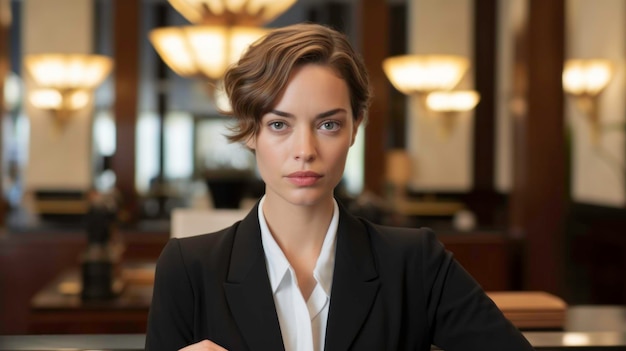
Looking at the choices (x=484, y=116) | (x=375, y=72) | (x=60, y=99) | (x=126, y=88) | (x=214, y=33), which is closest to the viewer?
(x=214, y=33)

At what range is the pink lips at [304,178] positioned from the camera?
1.27 m

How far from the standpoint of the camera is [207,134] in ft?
57.7

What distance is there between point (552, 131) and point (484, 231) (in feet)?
3.03

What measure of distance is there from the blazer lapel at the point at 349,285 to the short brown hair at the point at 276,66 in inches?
8.3

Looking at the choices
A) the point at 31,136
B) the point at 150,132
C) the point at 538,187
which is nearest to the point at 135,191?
the point at 538,187

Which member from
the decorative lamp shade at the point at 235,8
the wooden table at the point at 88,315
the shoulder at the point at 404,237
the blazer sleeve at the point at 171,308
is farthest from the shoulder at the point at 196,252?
the decorative lamp shade at the point at 235,8

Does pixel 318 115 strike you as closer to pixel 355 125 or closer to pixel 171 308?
pixel 355 125

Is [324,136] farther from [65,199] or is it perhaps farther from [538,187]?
[65,199]

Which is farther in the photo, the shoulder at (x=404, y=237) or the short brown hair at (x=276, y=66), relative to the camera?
the shoulder at (x=404, y=237)

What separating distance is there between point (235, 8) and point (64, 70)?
367cm

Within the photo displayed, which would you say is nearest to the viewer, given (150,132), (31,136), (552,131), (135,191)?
(552,131)

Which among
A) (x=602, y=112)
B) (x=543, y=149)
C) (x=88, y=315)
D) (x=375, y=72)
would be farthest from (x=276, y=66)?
(x=602, y=112)

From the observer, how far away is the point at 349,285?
4.39ft

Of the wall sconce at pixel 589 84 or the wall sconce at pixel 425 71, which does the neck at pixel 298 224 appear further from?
the wall sconce at pixel 589 84
